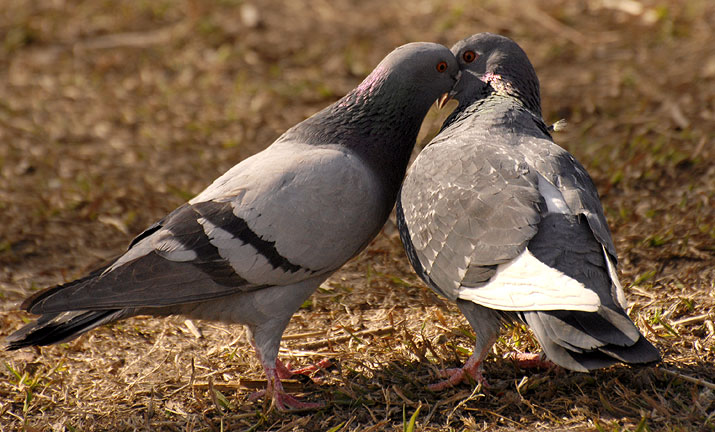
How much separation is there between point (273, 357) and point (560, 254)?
1.32 metres

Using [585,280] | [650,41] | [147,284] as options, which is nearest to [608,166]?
[650,41]

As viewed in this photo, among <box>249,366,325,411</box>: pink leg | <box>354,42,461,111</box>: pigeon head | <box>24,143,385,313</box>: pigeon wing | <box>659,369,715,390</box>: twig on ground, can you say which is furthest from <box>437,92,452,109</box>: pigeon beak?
<box>659,369,715,390</box>: twig on ground

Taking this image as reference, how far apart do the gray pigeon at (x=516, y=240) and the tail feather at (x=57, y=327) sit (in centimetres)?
134

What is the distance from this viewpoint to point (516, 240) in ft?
9.80

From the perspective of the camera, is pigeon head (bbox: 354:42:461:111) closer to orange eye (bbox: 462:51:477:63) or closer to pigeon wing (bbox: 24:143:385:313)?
orange eye (bbox: 462:51:477:63)

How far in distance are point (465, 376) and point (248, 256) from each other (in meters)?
1.03

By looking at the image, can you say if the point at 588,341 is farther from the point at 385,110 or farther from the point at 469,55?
the point at 469,55

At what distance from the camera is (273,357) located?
3.50m

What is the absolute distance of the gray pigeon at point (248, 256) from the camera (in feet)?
10.9

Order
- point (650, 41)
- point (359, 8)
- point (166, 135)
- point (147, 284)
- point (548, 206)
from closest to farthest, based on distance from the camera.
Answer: point (548, 206)
point (147, 284)
point (166, 135)
point (650, 41)
point (359, 8)

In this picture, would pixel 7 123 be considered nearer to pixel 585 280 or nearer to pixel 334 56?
Answer: pixel 334 56

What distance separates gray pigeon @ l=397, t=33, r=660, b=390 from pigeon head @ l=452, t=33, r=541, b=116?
0.69ft

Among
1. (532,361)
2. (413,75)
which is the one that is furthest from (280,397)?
(413,75)

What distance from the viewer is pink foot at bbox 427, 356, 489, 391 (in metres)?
3.33
